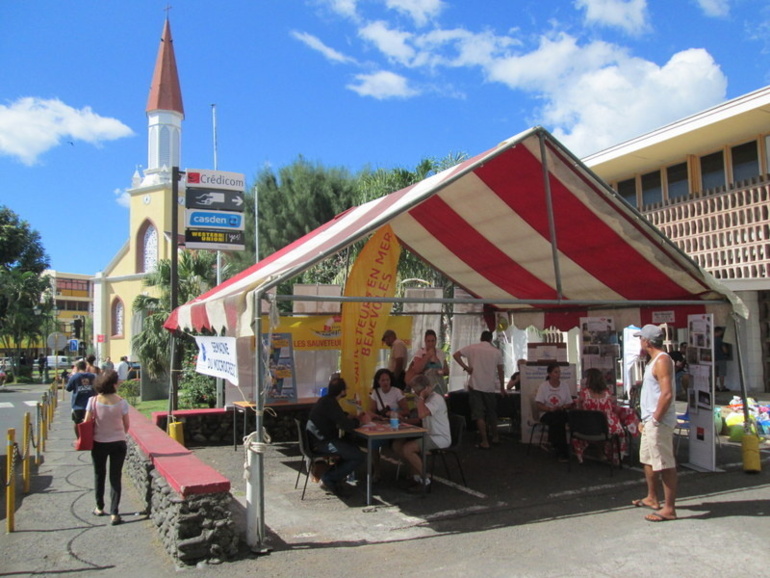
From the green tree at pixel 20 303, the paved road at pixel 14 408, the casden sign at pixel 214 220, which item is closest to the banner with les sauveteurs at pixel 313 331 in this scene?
the casden sign at pixel 214 220

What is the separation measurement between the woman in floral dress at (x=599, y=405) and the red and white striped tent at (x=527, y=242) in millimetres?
1044

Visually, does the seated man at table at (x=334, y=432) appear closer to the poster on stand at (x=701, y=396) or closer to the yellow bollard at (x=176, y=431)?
the yellow bollard at (x=176, y=431)

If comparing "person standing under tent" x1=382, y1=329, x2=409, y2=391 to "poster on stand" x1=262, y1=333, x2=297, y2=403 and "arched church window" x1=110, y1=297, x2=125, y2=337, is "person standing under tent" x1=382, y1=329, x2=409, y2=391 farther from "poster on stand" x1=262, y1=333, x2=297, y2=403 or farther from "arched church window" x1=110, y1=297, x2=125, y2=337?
"arched church window" x1=110, y1=297, x2=125, y2=337

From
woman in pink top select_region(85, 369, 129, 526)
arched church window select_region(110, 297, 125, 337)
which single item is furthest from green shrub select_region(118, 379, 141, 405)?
arched church window select_region(110, 297, 125, 337)

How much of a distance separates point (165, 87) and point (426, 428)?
113ft

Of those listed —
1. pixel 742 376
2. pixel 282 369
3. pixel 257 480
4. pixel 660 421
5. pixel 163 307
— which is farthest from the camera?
pixel 163 307

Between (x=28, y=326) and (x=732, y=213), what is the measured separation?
128ft

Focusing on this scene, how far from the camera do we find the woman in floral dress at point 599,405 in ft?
26.2

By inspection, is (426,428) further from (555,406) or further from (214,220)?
(214,220)

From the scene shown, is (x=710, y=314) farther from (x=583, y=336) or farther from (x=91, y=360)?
(x=91, y=360)

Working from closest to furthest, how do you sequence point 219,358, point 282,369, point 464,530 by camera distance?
point 464,530 → point 219,358 → point 282,369

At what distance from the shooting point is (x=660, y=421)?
5855 millimetres

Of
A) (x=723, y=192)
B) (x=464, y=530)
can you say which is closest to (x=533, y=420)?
(x=464, y=530)

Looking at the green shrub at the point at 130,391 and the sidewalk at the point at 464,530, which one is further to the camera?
the green shrub at the point at 130,391
